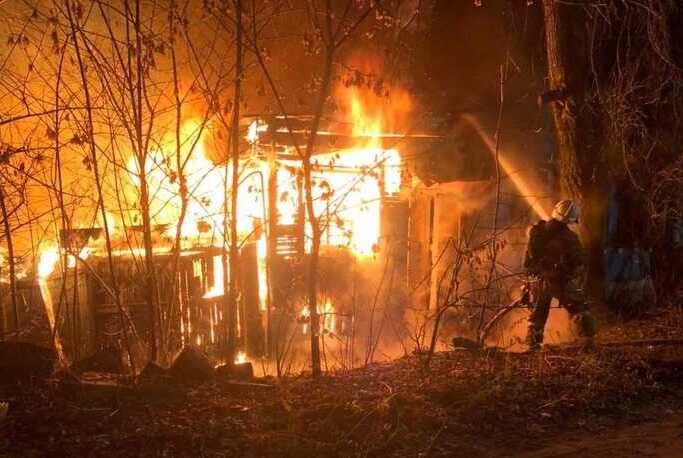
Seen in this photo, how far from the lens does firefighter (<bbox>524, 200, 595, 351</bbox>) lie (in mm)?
8094

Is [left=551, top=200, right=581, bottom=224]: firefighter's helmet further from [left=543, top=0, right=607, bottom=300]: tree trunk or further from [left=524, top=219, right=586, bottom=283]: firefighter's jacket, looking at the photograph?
[left=543, top=0, right=607, bottom=300]: tree trunk

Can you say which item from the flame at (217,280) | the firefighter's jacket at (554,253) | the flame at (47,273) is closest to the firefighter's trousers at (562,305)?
the firefighter's jacket at (554,253)

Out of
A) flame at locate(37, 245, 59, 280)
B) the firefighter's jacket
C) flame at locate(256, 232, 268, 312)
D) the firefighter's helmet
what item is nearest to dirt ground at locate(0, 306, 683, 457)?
the firefighter's jacket

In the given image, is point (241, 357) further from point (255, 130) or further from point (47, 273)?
point (255, 130)

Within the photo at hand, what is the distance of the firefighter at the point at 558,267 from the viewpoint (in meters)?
8.09

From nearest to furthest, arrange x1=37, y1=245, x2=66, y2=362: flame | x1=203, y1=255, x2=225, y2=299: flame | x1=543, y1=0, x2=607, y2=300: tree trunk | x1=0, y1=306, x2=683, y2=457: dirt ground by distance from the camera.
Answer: x1=0, y1=306, x2=683, y2=457: dirt ground, x1=37, y1=245, x2=66, y2=362: flame, x1=543, y1=0, x2=607, y2=300: tree trunk, x1=203, y1=255, x2=225, y2=299: flame

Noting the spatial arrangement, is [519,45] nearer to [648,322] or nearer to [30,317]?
[648,322]

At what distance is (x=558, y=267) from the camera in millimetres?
8172

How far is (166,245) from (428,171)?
5.38m

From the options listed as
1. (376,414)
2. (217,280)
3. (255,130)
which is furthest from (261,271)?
(376,414)

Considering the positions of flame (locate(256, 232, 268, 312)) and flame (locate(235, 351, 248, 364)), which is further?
flame (locate(256, 232, 268, 312))

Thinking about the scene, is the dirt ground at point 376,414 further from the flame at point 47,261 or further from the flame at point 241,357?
the flame at point 241,357

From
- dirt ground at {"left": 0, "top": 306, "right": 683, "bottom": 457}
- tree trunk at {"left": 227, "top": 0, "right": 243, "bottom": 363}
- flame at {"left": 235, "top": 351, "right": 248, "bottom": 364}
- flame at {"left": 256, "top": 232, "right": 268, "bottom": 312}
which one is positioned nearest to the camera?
dirt ground at {"left": 0, "top": 306, "right": 683, "bottom": 457}

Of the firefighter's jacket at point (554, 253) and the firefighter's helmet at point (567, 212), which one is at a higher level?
the firefighter's helmet at point (567, 212)
